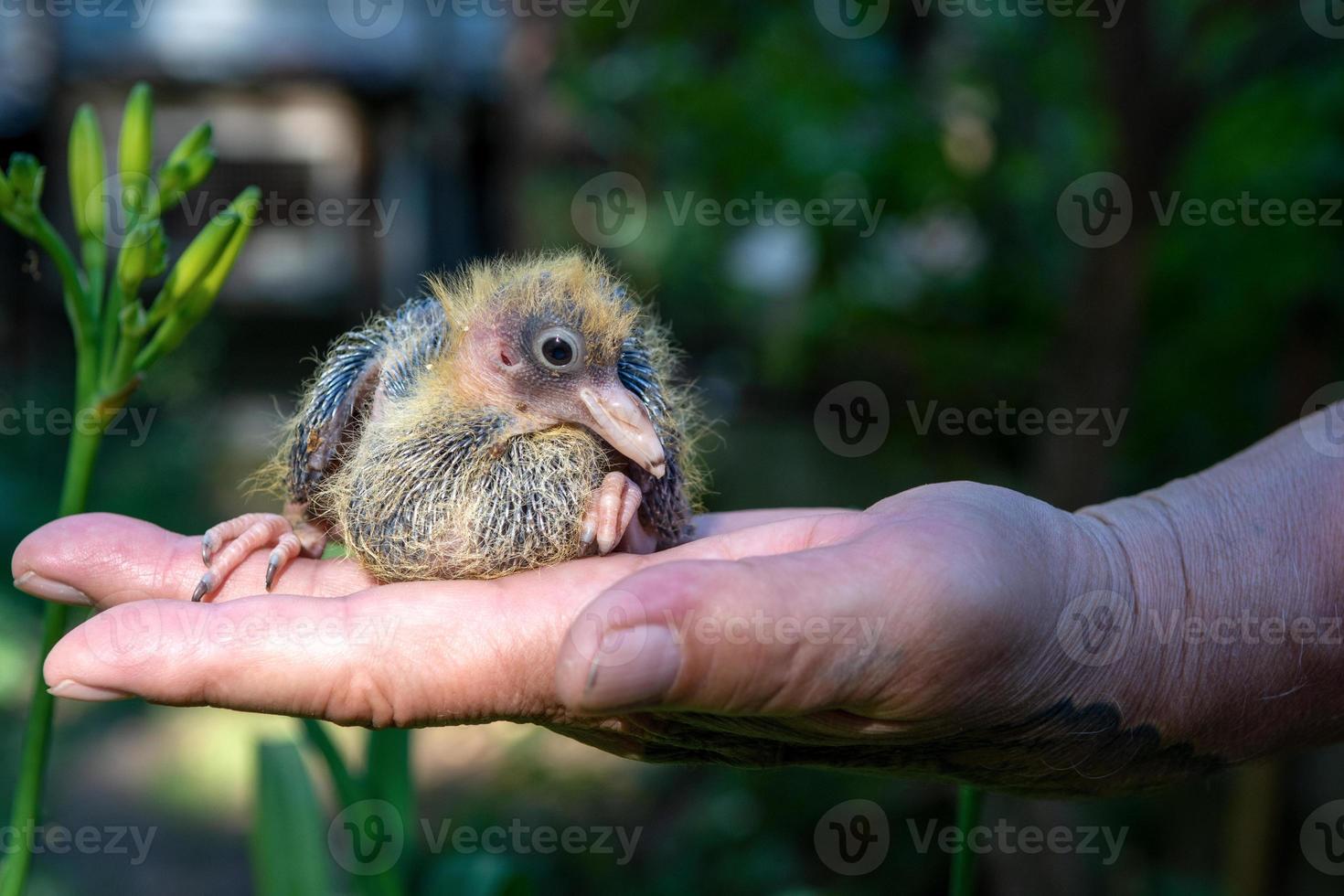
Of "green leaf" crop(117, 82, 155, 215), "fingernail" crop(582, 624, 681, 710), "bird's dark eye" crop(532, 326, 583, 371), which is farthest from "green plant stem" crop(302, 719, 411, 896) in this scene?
"fingernail" crop(582, 624, 681, 710)

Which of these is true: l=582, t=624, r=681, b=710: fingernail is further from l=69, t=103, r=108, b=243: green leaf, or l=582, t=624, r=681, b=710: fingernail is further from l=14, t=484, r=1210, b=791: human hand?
l=69, t=103, r=108, b=243: green leaf

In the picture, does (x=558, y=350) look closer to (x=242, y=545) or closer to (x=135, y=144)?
(x=242, y=545)

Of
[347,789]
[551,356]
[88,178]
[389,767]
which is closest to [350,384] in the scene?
[551,356]

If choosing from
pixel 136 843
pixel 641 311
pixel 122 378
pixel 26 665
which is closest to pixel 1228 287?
pixel 641 311

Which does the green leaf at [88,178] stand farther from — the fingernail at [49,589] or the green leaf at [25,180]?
the fingernail at [49,589]

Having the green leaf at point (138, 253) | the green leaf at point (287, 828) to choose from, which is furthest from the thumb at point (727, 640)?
the green leaf at point (287, 828)

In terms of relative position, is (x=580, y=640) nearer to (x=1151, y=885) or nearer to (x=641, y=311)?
(x=641, y=311)
